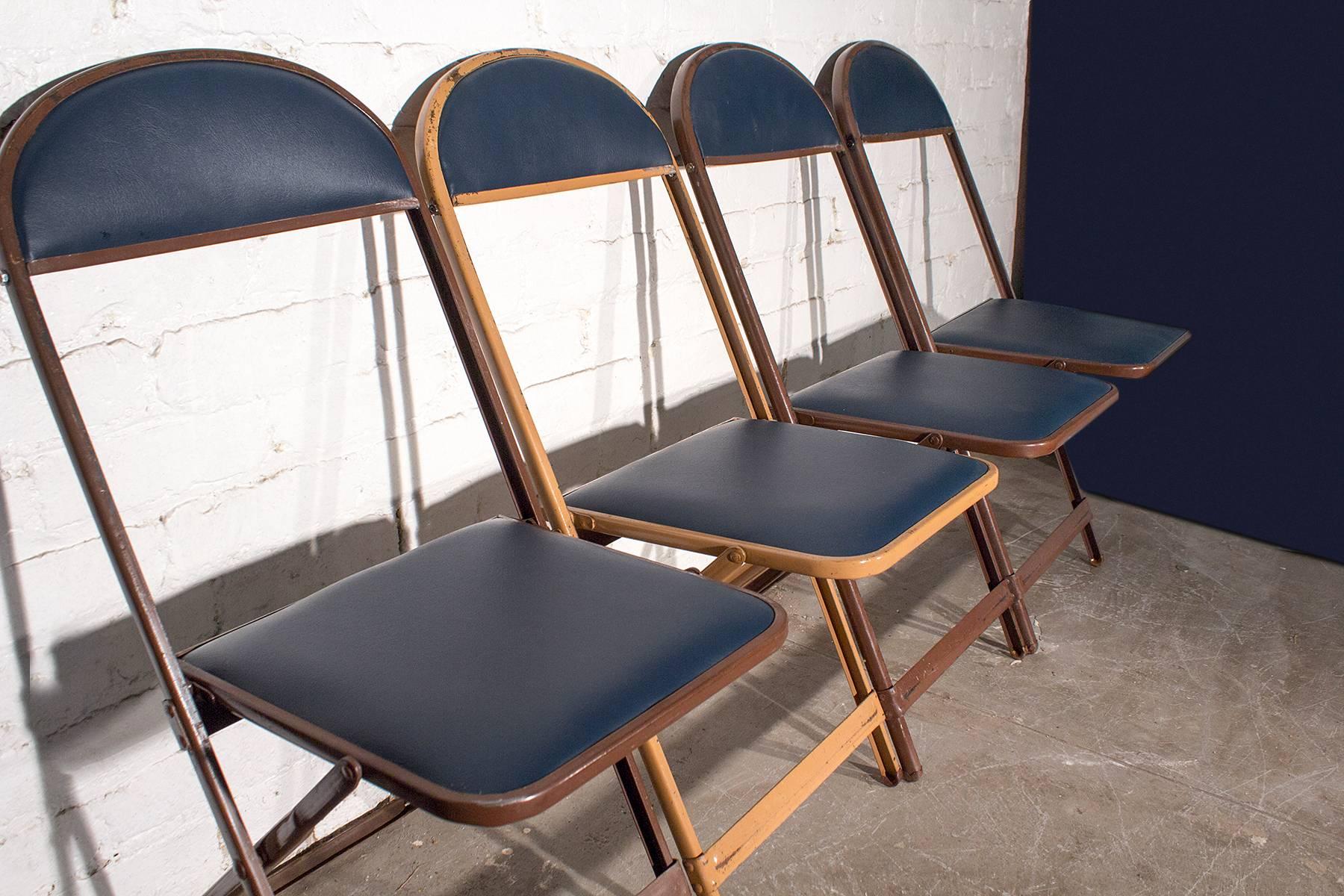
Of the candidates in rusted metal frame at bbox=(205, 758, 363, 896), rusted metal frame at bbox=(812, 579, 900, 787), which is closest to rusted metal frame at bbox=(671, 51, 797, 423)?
rusted metal frame at bbox=(812, 579, 900, 787)

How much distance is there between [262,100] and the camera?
44.4 inches

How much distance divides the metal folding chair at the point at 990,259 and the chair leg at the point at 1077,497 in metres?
0.27

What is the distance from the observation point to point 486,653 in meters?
0.93

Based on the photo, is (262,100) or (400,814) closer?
(262,100)

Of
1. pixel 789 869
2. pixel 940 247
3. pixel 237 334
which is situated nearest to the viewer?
pixel 237 334

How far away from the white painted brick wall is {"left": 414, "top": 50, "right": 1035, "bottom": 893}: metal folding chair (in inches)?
4.9

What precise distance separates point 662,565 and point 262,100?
653 millimetres

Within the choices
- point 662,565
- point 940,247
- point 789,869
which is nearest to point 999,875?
point 789,869

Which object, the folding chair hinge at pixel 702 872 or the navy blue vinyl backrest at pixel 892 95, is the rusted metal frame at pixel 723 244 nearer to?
the navy blue vinyl backrest at pixel 892 95

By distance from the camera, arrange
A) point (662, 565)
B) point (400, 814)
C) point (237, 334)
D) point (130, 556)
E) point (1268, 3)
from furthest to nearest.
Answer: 1. point (1268, 3)
2. point (400, 814)
3. point (237, 334)
4. point (662, 565)
5. point (130, 556)

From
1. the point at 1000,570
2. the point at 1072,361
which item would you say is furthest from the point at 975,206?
the point at 1000,570

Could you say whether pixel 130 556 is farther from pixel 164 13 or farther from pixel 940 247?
pixel 940 247

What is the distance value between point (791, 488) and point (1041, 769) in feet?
2.13

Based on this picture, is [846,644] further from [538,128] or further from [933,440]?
[538,128]
